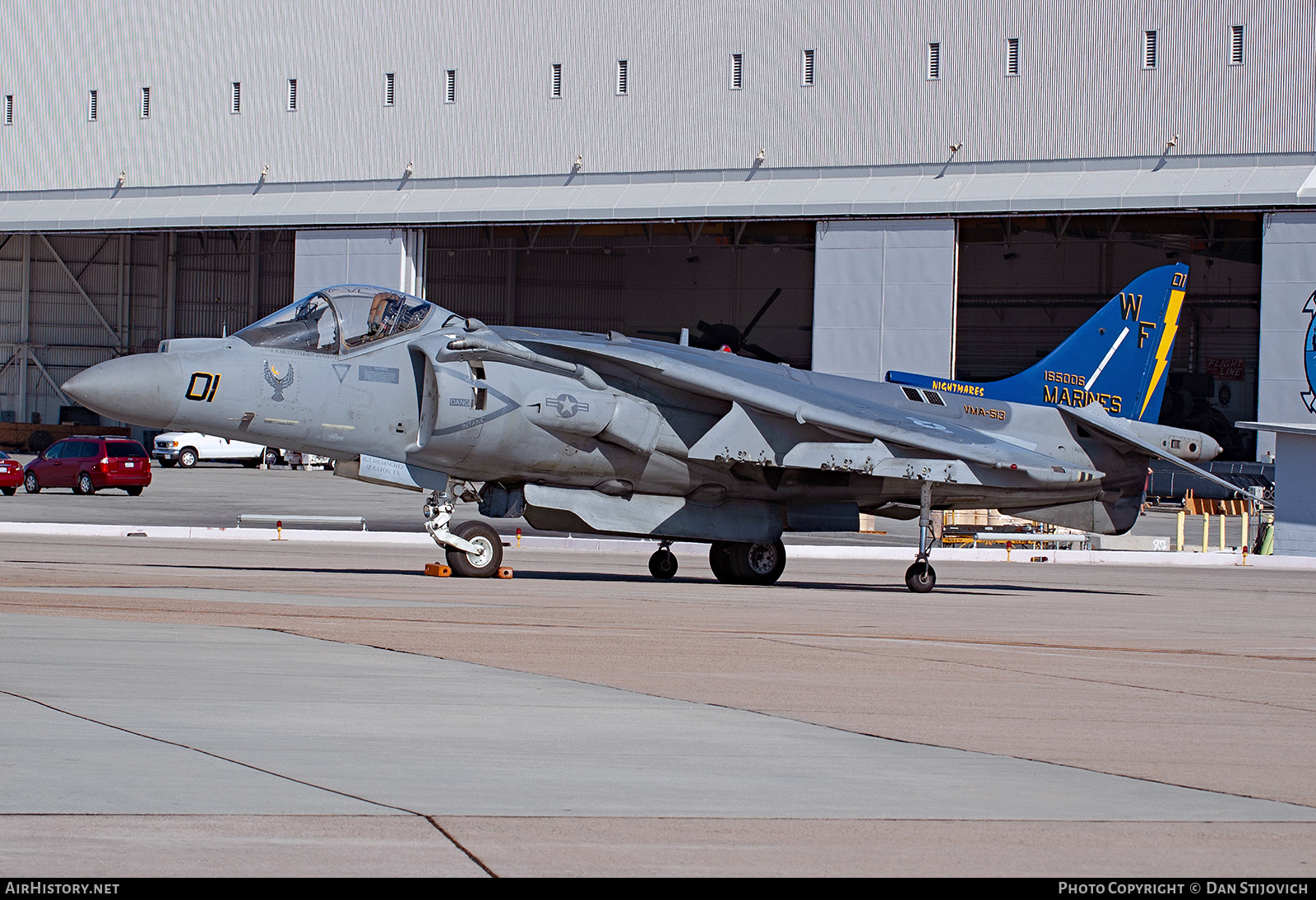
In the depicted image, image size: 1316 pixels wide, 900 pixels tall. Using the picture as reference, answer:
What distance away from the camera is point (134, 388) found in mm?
15664

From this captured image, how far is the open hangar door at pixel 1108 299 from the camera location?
210 ft

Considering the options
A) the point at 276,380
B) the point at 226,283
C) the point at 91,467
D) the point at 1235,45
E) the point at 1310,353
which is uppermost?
the point at 1235,45

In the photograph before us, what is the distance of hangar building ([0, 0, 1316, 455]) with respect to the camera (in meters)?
45.6

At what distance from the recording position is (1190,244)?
58.0 m

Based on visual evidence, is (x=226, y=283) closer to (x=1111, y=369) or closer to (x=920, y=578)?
(x=1111, y=369)

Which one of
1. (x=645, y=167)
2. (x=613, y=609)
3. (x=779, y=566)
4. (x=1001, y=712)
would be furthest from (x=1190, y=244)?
(x=1001, y=712)

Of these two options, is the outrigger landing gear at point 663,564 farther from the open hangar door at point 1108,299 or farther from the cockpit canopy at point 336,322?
the open hangar door at point 1108,299

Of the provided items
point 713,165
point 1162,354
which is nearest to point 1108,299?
point 713,165

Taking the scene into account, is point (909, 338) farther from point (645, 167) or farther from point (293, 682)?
point (293, 682)

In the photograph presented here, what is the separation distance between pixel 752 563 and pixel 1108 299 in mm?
49958

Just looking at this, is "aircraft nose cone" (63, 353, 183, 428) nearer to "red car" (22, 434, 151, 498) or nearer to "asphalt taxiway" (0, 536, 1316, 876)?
"asphalt taxiway" (0, 536, 1316, 876)

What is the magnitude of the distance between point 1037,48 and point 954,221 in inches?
248

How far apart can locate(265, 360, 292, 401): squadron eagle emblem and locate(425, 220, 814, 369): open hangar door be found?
A: 51.7 meters

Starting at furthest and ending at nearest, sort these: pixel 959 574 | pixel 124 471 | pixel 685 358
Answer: pixel 124 471, pixel 959 574, pixel 685 358
